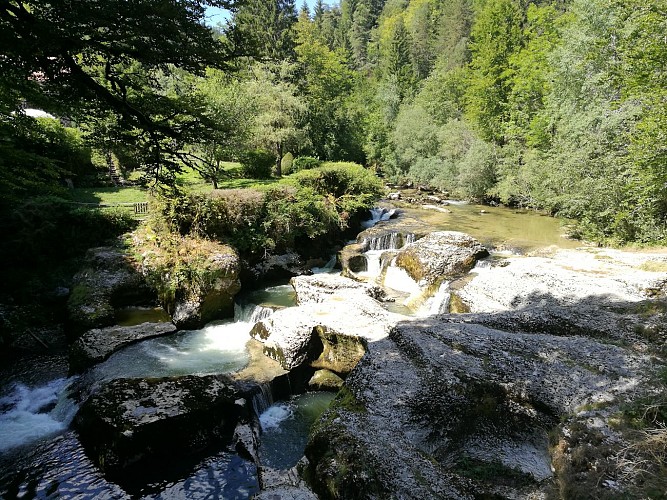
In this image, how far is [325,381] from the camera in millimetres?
8023

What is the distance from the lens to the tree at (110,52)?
3490mm

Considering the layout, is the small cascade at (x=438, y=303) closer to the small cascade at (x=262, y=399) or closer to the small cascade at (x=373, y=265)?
the small cascade at (x=373, y=265)

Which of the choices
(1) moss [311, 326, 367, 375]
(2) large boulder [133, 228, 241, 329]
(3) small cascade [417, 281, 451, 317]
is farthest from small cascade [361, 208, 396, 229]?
(1) moss [311, 326, 367, 375]

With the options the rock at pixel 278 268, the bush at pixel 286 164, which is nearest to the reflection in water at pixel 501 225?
the rock at pixel 278 268

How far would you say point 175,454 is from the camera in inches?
243

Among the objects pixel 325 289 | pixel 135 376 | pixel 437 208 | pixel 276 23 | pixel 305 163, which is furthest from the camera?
pixel 276 23

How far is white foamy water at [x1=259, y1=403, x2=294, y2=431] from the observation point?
23.2 ft

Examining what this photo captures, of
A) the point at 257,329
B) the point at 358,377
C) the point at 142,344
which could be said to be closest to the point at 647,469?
the point at 358,377

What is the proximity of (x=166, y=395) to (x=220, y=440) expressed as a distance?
125cm

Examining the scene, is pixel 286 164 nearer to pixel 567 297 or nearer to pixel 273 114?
pixel 273 114

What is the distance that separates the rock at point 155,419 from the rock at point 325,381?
1.50 meters

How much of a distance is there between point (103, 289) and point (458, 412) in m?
9.38

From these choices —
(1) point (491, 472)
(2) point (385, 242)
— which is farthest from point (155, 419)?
(2) point (385, 242)

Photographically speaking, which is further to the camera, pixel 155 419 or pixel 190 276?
pixel 190 276
